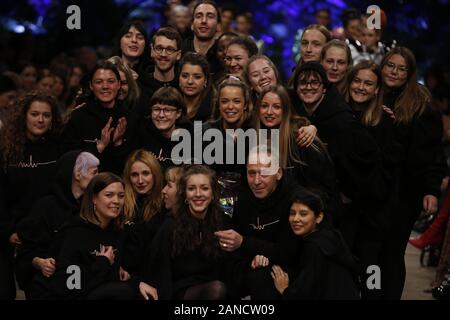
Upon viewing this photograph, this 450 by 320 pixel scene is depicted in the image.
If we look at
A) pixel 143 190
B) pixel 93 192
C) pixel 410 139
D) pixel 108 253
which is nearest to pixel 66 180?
pixel 93 192

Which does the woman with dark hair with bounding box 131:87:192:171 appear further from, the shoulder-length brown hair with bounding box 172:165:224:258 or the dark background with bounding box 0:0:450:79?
the dark background with bounding box 0:0:450:79

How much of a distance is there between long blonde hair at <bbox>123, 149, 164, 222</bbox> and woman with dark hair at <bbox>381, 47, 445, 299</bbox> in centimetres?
146

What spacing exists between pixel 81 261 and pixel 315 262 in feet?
4.13

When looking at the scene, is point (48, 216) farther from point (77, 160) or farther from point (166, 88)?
point (166, 88)

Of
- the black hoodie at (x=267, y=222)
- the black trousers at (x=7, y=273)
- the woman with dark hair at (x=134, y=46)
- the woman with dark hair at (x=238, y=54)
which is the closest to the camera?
the black hoodie at (x=267, y=222)

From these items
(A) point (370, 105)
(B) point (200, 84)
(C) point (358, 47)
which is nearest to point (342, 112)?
(A) point (370, 105)

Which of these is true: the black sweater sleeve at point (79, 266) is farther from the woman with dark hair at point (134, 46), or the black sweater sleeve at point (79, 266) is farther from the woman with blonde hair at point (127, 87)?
the woman with dark hair at point (134, 46)

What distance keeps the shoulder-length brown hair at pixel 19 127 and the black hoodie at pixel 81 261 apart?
32.8 inches

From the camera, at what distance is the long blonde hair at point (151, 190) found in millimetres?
6238

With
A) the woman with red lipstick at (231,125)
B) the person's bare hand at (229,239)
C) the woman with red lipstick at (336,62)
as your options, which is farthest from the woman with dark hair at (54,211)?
the woman with red lipstick at (336,62)

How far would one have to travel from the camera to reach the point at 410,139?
21.8ft

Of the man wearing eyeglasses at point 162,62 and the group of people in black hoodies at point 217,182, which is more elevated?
the man wearing eyeglasses at point 162,62

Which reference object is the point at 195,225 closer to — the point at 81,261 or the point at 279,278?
the point at 279,278
